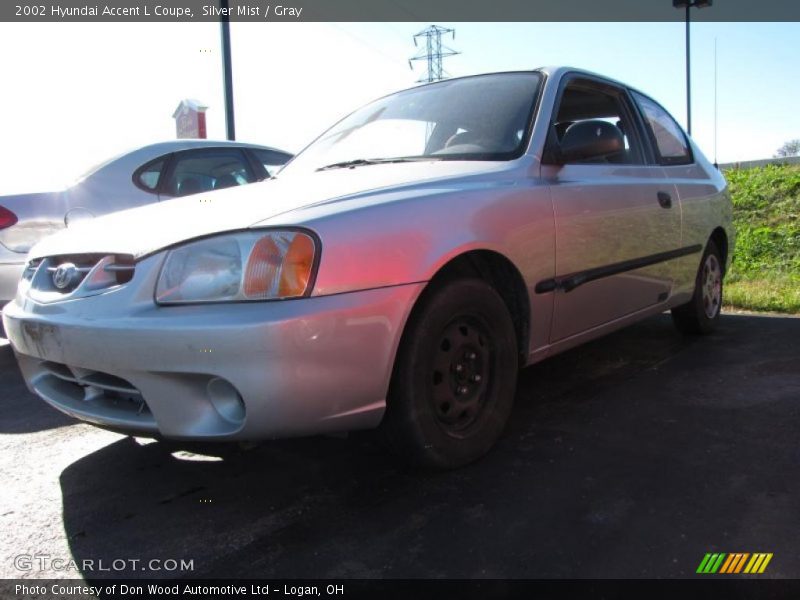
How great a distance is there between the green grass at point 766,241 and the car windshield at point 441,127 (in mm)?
4076

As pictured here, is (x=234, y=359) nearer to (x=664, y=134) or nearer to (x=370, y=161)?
(x=370, y=161)

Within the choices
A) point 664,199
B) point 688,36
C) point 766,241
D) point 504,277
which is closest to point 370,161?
point 504,277

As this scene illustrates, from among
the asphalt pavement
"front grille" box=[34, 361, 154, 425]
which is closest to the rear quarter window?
the asphalt pavement

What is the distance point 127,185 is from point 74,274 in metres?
2.74

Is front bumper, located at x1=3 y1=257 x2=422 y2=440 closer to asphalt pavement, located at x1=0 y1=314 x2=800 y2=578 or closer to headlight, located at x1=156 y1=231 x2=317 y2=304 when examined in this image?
headlight, located at x1=156 y1=231 x2=317 y2=304

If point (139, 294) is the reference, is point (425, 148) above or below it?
above

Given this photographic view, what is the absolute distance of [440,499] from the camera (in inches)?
91.9

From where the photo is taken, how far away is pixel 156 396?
6.79ft

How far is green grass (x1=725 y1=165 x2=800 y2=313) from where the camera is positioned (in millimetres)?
6309

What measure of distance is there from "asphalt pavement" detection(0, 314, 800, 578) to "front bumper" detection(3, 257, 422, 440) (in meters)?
0.30

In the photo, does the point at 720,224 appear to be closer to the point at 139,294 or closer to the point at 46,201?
the point at 139,294

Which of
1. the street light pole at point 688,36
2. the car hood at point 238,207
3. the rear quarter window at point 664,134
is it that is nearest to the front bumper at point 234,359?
the car hood at point 238,207

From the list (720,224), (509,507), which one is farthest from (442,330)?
(720,224)

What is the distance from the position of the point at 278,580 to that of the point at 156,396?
677mm
